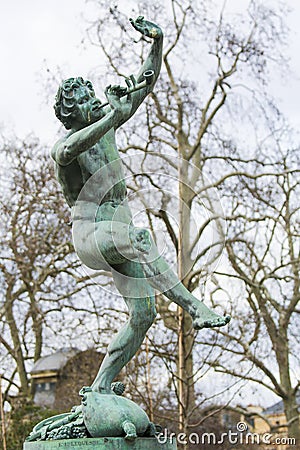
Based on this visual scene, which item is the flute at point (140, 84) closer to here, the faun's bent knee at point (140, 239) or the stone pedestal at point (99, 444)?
the faun's bent knee at point (140, 239)

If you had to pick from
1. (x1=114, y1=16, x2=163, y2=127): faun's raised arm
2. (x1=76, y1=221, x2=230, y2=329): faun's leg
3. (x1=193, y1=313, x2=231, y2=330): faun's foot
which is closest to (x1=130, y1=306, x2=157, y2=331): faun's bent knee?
(x1=76, y1=221, x2=230, y2=329): faun's leg

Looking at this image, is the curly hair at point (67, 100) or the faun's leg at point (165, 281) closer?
the faun's leg at point (165, 281)

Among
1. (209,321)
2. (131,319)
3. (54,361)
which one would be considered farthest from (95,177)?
(54,361)

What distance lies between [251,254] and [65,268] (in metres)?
4.00

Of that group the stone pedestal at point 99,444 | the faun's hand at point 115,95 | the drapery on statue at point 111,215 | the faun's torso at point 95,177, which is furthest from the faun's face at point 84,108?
the stone pedestal at point 99,444

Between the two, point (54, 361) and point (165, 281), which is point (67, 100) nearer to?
point (165, 281)

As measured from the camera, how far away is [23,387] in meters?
17.9

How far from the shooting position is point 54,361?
19.2 m

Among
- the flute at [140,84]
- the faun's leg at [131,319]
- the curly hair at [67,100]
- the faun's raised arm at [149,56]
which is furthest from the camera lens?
the faun's raised arm at [149,56]

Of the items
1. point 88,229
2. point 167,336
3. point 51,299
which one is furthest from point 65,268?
point 88,229

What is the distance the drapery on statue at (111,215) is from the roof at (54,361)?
40.7 ft

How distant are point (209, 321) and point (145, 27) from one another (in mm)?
1820

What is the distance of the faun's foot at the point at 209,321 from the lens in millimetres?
4230

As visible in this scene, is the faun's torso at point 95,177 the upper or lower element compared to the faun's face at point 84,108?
lower
